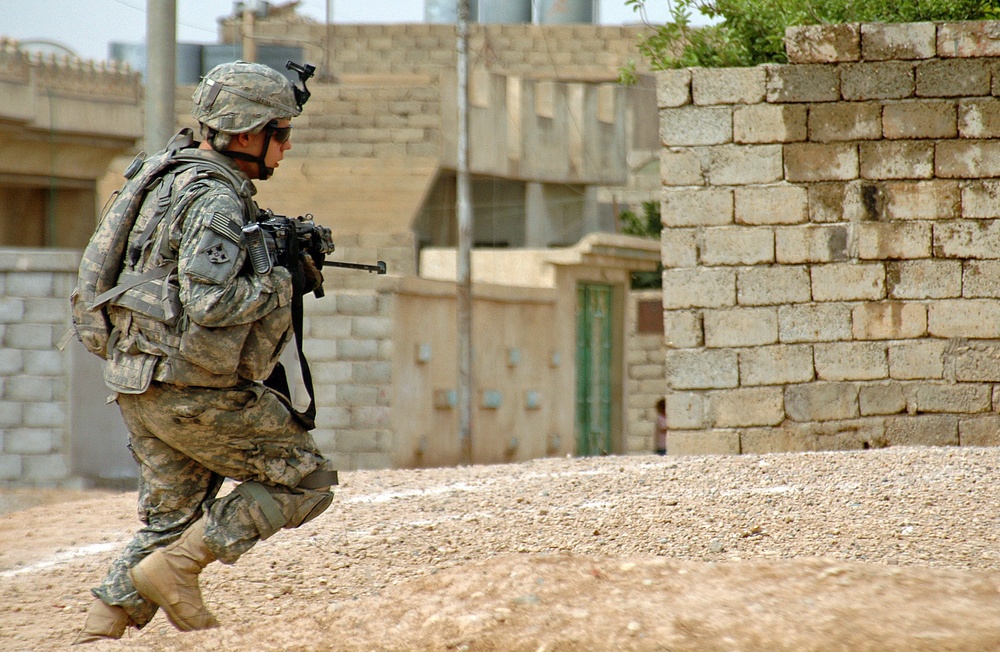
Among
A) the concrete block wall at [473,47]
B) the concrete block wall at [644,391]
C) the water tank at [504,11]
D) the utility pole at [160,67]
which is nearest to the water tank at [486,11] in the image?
the water tank at [504,11]

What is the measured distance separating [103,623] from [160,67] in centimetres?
522

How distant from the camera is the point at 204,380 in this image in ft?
11.6

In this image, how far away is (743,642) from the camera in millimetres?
3025

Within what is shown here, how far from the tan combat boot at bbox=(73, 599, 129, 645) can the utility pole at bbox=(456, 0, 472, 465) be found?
31.4 feet

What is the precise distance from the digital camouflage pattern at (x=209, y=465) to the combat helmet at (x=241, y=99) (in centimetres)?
82

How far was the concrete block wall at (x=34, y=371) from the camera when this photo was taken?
9703 mm

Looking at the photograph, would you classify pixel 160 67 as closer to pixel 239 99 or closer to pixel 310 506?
pixel 239 99

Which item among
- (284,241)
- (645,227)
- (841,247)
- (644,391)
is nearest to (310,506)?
(284,241)

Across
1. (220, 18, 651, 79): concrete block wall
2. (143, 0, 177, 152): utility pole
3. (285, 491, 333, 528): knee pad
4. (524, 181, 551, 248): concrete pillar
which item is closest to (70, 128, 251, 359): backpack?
(285, 491, 333, 528): knee pad

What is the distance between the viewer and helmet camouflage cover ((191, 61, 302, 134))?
3.69 meters

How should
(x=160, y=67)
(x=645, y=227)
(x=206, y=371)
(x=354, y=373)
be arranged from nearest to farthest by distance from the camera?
1. (x=206, y=371)
2. (x=160, y=67)
3. (x=354, y=373)
4. (x=645, y=227)

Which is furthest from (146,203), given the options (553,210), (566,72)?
(566,72)

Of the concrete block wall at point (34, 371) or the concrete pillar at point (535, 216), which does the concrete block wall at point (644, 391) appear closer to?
the concrete pillar at point (535, 216)

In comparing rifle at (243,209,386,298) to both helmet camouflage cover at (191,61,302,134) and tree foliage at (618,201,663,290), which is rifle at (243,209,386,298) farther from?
tree foliage at (618,201,663,290)
